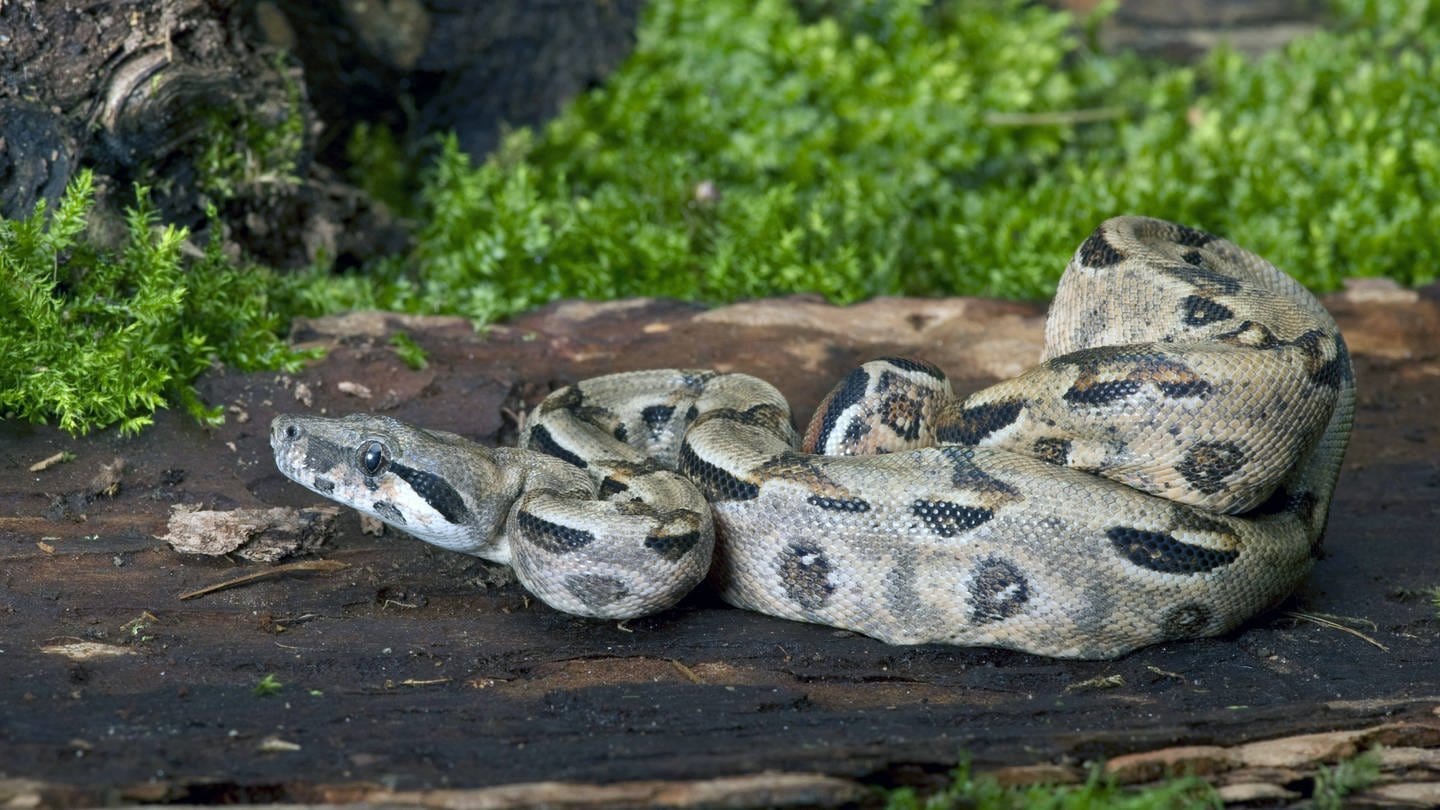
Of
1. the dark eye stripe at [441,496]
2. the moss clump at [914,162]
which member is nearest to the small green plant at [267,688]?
the dark eye stripe at [441,496]

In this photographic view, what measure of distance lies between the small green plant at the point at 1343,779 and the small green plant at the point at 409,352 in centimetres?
521

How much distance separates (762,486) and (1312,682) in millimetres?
2623

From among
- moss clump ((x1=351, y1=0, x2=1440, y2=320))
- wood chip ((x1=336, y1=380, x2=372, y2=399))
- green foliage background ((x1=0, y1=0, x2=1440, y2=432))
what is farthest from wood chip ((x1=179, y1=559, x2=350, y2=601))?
moss clump ((x1=351, y1=0, x2=1440, y2=320))

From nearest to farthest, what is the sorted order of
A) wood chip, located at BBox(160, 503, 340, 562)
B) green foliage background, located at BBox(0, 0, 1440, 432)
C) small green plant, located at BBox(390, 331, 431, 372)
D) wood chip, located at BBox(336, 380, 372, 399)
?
wood chip, located at BBox(160, 503, 340, 562), wood chip, located at BBox(336, 380, 372, 399), small green plant, located at BBox(390, 331, 431, 372), green foliage background, located at BBox(0, 0, 1440, 432)

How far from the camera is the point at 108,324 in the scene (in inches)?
265

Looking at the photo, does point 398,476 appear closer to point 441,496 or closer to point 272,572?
point 441,496

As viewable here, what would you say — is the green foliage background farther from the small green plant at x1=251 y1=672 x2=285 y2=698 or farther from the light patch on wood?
the small green plant at x1=251 y1=672 x2=285 y2=698

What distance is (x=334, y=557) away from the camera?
6.26 meters

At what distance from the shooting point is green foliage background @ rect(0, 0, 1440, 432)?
8758mm

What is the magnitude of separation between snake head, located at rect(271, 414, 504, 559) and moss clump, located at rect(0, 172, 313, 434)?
2.89ft

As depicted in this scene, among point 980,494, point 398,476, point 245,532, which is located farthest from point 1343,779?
point 245,532

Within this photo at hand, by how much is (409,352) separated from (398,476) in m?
1.45

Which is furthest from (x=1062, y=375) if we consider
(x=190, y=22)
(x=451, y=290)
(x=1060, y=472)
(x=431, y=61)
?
(x=431, y=61)

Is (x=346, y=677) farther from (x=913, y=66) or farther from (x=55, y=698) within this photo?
(x=913, y=66)
